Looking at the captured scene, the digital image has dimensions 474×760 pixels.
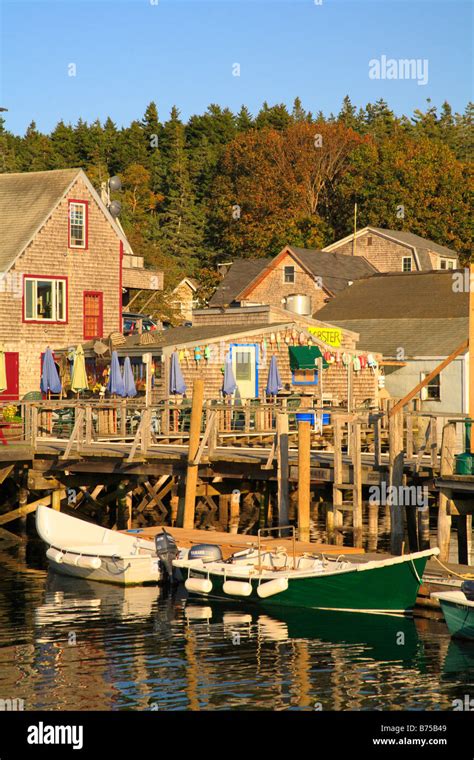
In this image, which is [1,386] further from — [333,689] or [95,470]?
[333,689]

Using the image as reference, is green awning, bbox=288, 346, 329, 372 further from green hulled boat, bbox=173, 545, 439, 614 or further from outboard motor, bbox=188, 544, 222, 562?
green hulled boat, bbox=173, 545, 439, 614

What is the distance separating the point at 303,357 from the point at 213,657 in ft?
76.4

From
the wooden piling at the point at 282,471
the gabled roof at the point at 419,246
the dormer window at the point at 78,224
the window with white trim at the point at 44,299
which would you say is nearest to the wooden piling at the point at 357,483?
the wooden piling at the point at 282,471

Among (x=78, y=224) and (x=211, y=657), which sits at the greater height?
(x=78, y=224)

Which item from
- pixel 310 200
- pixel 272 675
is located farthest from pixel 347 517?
pixel 310 200

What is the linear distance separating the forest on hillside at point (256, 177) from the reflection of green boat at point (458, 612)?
63.5m

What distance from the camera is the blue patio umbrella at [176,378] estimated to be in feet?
125

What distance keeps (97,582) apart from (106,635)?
5167 millimetres

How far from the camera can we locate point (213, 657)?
21.6m

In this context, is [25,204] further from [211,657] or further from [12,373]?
[211,657]

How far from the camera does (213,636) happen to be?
23.2 metres

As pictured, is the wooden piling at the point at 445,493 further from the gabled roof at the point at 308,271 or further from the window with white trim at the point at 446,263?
the window with white trim at the point at 446,263

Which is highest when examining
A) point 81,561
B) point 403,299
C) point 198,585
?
point 403,299

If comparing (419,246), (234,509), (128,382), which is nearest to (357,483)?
(234,509)
